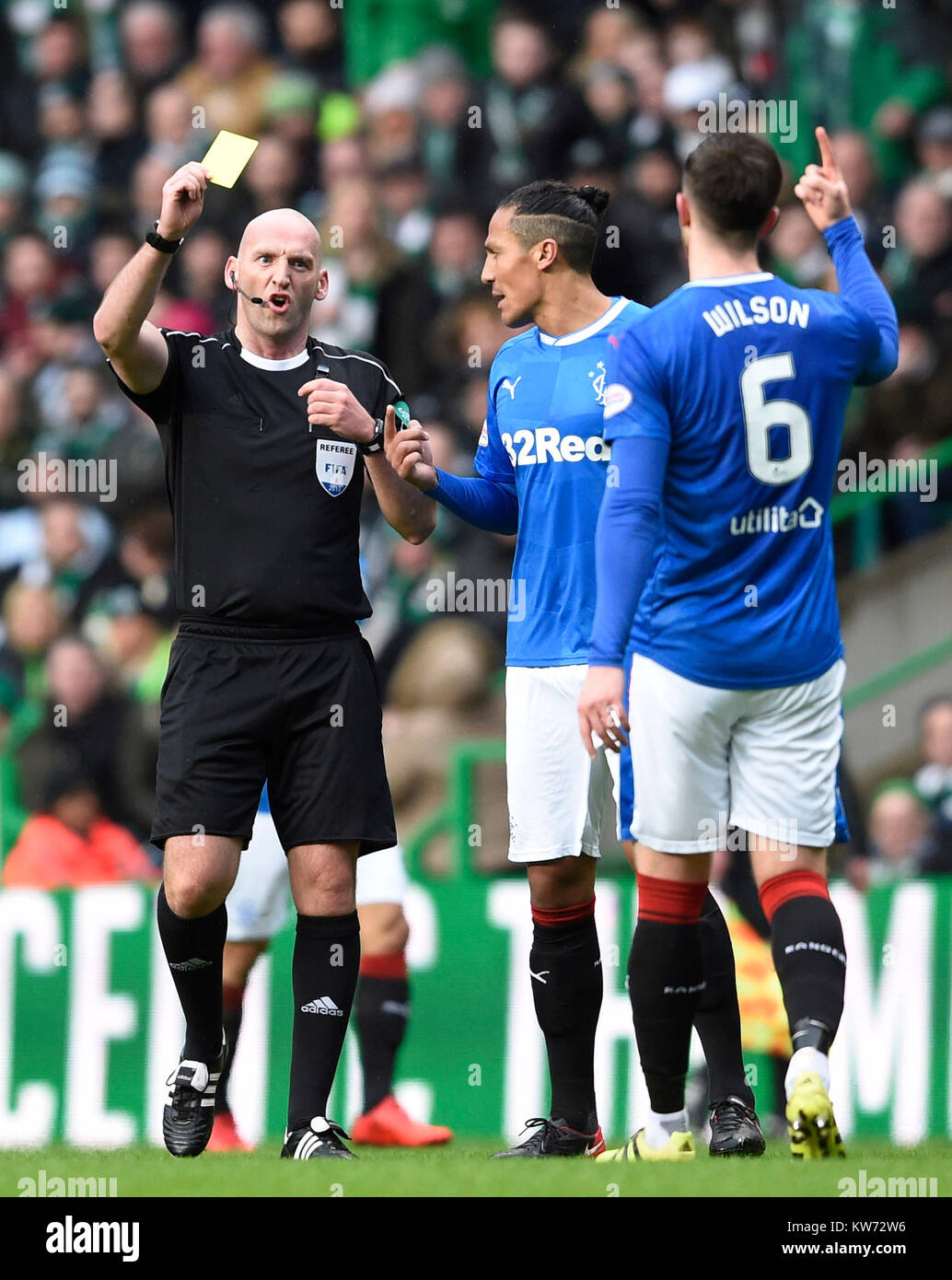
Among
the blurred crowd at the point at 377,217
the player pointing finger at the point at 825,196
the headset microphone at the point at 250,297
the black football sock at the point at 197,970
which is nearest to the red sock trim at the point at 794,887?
the black football sock at the point at 197,970

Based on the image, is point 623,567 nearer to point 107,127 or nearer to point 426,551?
point 426,551

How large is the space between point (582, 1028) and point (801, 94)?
6.43 m

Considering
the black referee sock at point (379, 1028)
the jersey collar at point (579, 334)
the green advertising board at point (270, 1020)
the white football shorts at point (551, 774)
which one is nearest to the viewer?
the white football shorts at point (551, 774)

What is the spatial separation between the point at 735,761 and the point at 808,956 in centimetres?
44

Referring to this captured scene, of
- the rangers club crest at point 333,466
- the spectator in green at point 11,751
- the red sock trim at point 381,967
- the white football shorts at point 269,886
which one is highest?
the rangers club crest at point 333,466

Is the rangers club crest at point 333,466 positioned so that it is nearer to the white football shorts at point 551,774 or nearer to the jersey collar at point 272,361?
the jersey collar at point 272,361

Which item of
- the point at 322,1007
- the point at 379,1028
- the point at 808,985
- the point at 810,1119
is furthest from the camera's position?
the point at 379,1028

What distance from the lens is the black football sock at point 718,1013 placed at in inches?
191

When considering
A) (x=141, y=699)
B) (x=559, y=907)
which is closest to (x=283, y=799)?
(x=559, y=907)

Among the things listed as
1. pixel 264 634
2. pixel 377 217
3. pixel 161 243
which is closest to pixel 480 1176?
pixel 264 634

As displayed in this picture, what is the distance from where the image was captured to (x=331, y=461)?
15.6 ft

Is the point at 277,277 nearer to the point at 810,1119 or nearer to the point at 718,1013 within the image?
the point at 718,1013

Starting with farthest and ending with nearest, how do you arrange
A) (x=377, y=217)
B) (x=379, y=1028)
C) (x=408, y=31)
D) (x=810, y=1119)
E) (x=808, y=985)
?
(x=408, y=31) → (x=377, y=217) → (x=379, y=1028) → (x=808, y=985) → (x=810, y=1119)

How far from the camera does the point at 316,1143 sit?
445 cm
